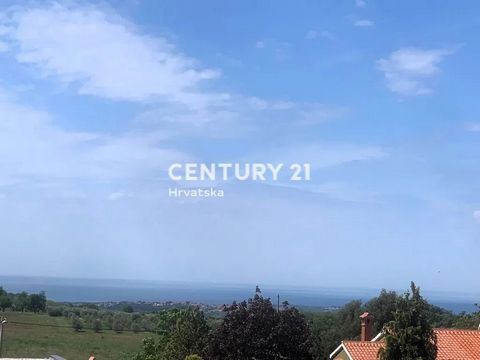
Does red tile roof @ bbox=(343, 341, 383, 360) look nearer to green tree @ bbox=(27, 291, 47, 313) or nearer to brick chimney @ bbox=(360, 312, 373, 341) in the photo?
brick chimney @ bbox=(360, 312, 373, 341)

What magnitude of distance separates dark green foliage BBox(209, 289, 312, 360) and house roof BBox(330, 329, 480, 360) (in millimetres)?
1929

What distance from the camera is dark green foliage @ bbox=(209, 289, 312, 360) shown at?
95.9 feet

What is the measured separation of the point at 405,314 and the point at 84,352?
3816 centimetres

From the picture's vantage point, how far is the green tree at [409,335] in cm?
2369

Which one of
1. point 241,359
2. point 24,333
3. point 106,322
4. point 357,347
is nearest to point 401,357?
point 357,347

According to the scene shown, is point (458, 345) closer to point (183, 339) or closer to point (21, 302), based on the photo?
point (183, 339)

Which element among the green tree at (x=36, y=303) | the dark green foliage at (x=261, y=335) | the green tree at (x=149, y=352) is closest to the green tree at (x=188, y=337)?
the green tree at (x=149, y=352)

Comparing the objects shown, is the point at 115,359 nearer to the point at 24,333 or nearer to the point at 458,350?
the point at 24,333

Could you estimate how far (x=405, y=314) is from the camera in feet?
78.4

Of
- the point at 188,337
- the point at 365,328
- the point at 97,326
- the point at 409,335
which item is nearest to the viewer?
the point at 409,335

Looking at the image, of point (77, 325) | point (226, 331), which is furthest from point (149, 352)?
point (77, 325)

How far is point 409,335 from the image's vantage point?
2373 cm

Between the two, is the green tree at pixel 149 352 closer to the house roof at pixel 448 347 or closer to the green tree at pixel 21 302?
the house roof at pixel 448 347

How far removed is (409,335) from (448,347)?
6545mm
